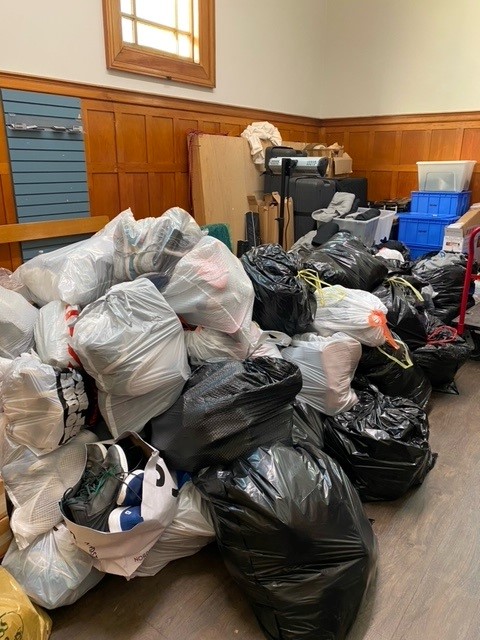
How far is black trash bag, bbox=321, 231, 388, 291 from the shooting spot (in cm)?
247

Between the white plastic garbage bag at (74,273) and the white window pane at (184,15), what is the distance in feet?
9.78

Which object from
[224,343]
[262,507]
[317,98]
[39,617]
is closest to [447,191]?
[317,98]

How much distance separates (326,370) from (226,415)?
630 millimetres

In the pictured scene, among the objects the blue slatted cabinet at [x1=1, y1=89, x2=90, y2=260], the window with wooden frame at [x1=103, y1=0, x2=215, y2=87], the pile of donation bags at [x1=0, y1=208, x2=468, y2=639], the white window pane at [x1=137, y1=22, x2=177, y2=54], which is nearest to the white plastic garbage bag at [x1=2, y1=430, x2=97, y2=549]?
the pile of donation bags at [x1=0, y1=208, x2=468, y2=639]

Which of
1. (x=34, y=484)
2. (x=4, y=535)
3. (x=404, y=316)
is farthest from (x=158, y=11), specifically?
(x=4, y=535)

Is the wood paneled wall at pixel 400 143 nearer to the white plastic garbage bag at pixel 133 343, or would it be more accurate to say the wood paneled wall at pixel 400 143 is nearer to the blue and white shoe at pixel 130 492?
the white plastic garbage bag at pixel 133 343

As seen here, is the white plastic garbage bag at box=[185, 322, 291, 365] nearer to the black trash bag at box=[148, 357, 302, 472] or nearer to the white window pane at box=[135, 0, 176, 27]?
the black trash bag at box=[148, 357, 302, 472]

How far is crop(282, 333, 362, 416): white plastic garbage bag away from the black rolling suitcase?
108 inches

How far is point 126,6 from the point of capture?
3.51 m

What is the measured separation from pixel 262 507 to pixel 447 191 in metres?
4.50

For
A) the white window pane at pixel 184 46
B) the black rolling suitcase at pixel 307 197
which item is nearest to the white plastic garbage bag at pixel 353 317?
the black rolling suitcase at pixel 307 197

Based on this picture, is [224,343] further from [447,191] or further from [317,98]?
[317,98]

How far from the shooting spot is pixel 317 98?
5.94 m

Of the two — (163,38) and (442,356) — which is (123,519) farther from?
(163,38)
